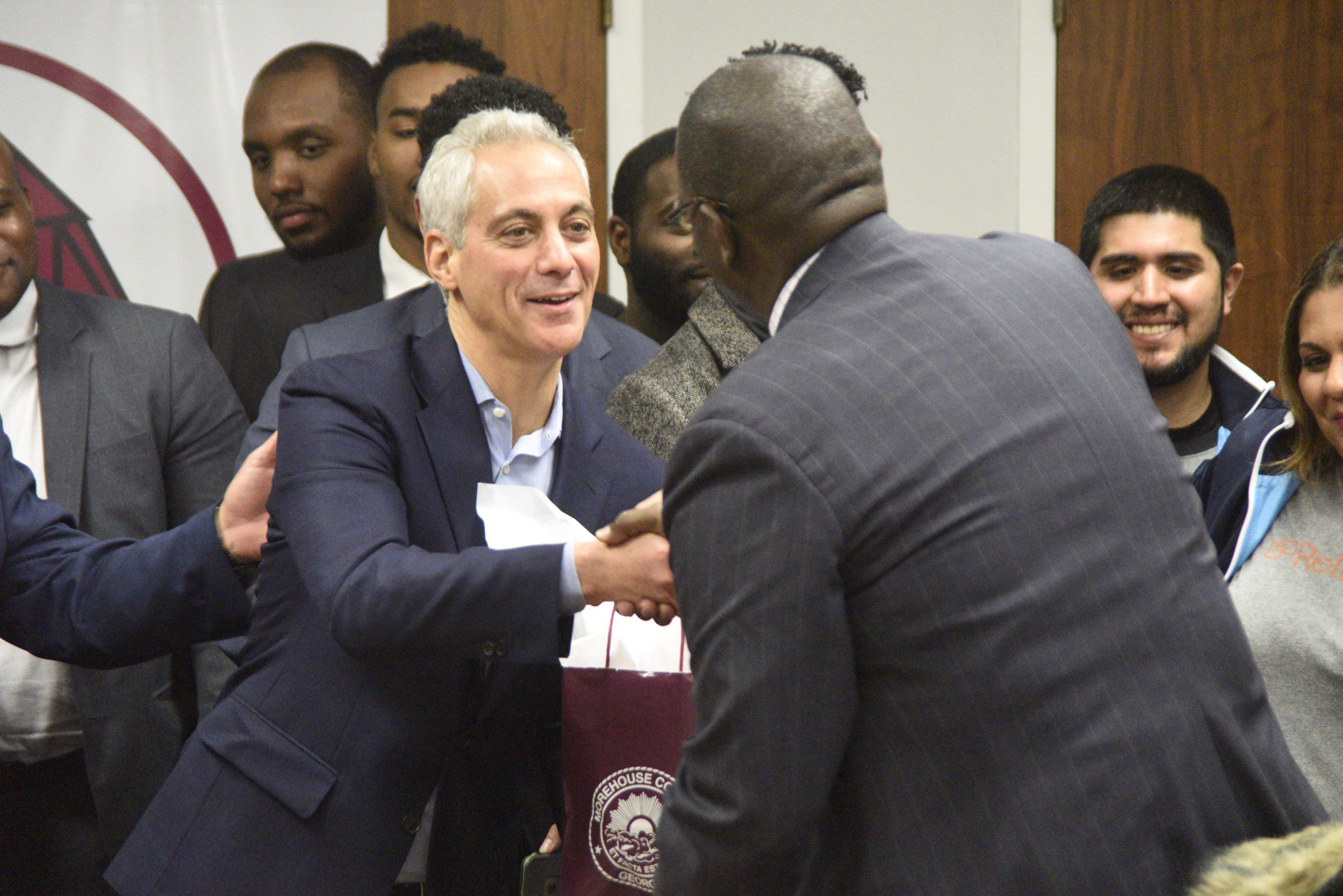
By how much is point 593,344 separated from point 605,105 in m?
1.45

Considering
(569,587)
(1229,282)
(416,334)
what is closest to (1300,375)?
(1229,282)

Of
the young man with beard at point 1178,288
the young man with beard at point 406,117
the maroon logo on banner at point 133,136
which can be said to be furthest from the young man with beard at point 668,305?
the maroon logo on banner at point 133,136

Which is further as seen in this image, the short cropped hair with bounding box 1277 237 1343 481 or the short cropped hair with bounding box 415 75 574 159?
the short cropped hair with bounding box 415 75 574 159

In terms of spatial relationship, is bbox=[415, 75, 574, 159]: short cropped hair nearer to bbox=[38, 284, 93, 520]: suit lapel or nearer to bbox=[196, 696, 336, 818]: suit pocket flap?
bbox=[38, 284, 93, 520]: suit lapel

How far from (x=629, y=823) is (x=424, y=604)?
35cm

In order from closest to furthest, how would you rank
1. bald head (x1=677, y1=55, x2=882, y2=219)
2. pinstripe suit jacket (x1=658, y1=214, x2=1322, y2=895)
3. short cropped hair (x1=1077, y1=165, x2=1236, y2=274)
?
1. pinstripe suit jacket (x1=658, y1=214, x2=1322, y2=895)
2. bald head (x1=677, y1=55, x2=882, y2=219)
3. short cropped hair (x1=1077, y1=165, x2=1236, y2=274)

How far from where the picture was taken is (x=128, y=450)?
257 cm

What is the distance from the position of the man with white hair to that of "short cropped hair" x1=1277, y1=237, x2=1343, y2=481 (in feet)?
3.40

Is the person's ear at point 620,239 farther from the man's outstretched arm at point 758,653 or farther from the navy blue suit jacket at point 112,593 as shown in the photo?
the man's outstretched arm at point 758,653

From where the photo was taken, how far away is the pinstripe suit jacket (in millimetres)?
1118

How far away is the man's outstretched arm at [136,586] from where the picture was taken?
198 centimetres

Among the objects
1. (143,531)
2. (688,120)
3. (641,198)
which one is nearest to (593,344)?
(641,198)

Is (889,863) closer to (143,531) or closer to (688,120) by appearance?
(688,120)

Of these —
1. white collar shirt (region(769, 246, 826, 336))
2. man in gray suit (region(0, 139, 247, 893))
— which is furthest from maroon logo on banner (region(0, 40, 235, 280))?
white collar shirt (region(769, 246, 826, 336))
